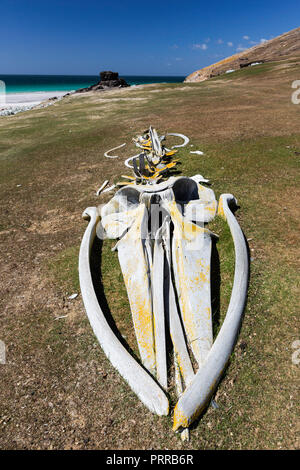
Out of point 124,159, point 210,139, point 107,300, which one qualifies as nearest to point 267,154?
point 210,139

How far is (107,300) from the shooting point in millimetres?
4488

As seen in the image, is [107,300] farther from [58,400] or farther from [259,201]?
[259,201]

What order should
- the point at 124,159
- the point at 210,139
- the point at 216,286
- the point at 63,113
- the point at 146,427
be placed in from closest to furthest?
1. the point at 146,427
2. the point at 216,286
3. the point at 124,159
4. the point at 210,139
5. the point at 63,113

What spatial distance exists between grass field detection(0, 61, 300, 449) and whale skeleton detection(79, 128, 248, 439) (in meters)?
0.33

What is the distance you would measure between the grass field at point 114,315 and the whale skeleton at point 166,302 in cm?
33

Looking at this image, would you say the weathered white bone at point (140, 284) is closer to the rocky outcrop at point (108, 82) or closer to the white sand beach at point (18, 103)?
the white sand beach at point (18, 103)

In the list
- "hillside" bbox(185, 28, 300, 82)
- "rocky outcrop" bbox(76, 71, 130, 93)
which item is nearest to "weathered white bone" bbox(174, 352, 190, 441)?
"rocky outcrop" bbox(76, 71, 130, 93)

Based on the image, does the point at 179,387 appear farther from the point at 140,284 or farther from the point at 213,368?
the point at 140,284

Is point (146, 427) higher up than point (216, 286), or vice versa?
point (216, 286)

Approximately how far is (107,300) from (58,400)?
164 cm

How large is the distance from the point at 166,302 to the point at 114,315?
0.99 m

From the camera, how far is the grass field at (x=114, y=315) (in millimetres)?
2820

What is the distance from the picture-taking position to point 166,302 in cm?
373

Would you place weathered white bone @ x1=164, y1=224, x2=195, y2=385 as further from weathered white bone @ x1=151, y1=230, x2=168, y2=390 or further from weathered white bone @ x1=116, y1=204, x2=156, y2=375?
weathered white bone @ x1=116, y1=204, x2=156, y2=375
